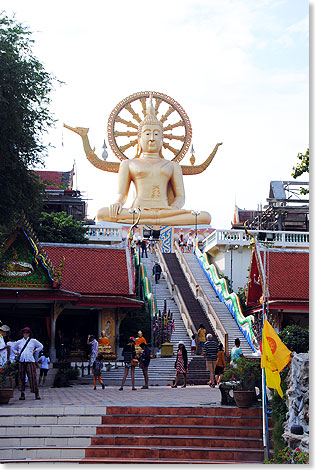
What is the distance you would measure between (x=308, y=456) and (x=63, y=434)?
377cm

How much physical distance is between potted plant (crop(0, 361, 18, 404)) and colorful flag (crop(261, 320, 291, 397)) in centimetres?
466

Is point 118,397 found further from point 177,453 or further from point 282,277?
point 282,277

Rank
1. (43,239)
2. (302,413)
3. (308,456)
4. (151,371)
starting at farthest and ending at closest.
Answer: (43,239) → (151,371) → (302,413) → (308,456)

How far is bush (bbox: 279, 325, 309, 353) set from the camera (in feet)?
44.5

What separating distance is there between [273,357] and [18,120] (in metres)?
7.16

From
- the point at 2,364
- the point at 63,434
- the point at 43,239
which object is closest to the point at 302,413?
the point at 63,434

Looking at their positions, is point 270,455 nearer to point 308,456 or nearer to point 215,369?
point 308,456

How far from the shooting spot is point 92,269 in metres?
24.5

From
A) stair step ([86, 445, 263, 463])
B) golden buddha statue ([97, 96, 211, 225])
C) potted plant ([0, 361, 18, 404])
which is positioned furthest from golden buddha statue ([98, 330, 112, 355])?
golden buddha statue ([97, 96, 211, 225])

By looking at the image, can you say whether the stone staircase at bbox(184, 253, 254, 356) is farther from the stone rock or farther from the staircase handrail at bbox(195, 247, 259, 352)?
the stone rock

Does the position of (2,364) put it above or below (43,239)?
below

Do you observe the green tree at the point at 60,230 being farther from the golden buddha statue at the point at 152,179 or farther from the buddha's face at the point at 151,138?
the buddha's face at the point at 151,138

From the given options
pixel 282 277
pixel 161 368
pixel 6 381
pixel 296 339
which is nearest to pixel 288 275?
pixel 282 277

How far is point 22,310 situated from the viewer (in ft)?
77.2
